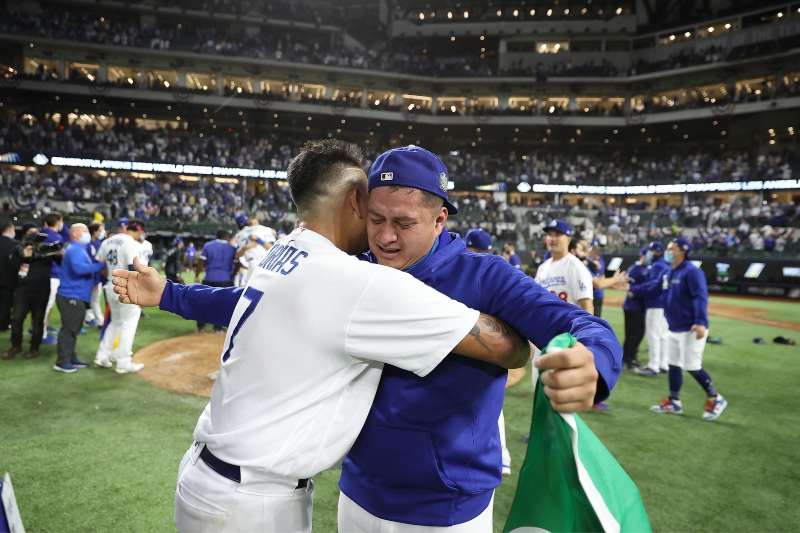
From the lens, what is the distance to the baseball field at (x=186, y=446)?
4168 millimetres

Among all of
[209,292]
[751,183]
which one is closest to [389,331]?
[209,292]

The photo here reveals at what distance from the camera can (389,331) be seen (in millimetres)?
1528

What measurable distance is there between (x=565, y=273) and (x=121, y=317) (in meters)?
6.84

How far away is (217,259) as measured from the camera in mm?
10469

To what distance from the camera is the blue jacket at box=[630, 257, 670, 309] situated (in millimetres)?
9245

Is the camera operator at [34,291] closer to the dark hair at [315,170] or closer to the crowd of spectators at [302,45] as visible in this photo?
the dark hair at [315,170]

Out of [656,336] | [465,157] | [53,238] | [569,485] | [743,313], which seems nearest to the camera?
[569,485]

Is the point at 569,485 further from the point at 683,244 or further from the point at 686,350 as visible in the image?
the point at 683,244

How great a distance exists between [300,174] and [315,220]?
0.68ft

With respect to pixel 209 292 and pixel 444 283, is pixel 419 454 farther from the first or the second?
pixel 209 292

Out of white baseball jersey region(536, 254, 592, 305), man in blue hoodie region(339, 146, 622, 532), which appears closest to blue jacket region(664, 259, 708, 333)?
white baseball jersey region(536, 254, 592, 305)

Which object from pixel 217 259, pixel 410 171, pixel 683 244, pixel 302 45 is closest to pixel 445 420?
pixel 410 171

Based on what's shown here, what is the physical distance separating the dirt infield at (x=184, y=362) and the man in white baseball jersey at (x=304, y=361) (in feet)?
18.7

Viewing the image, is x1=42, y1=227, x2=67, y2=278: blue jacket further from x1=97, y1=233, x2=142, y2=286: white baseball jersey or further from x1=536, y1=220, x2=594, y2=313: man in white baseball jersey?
x1=536, y1=220, x2=594, y2=313: man in white baseball jersey
